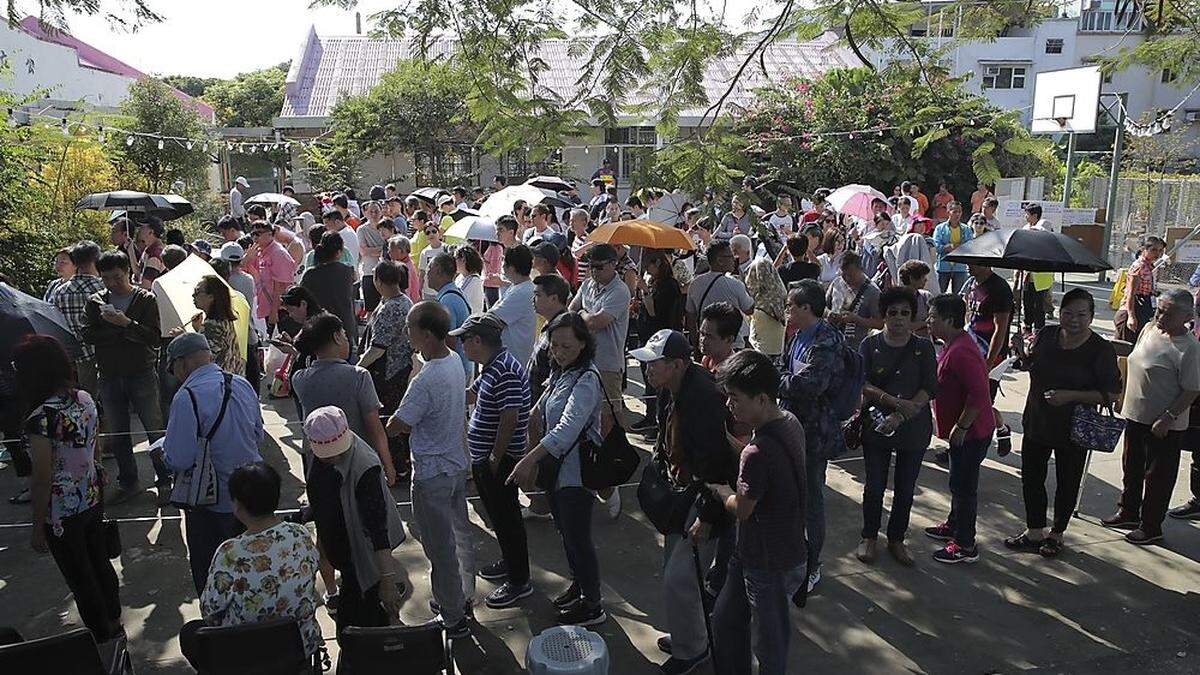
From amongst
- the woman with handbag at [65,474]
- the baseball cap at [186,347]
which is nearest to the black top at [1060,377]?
the baseball cap at [186,347]

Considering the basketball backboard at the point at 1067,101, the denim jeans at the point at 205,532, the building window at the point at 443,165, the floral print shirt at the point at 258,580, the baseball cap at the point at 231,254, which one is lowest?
the denim jeans at the point at 205,532

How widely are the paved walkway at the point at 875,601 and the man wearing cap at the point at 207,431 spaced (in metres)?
0.77

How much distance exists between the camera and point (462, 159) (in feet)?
89.8

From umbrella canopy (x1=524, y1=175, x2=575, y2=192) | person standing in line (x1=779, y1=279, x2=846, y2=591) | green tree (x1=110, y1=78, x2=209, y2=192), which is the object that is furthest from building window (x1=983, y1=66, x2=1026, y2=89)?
person standing in line (x1=779, y1=279, x2=846, y2=591)

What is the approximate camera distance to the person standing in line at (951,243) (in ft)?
33.1

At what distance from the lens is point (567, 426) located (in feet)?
13.1

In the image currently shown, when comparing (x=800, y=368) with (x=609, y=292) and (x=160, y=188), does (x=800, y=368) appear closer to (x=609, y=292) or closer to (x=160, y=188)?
(x=609, y=292)

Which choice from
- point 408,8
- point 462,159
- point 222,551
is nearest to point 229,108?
point 462,159

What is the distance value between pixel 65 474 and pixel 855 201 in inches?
397

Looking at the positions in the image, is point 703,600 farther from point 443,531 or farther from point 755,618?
point 443,531

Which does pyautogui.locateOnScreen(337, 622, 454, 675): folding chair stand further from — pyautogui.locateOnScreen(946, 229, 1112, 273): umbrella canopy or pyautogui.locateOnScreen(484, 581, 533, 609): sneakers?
pyautogui.locateOnScreen(946, 229, 1112, 273): umbrella canopy

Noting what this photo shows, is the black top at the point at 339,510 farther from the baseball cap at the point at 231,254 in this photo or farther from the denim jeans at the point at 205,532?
the baseball cap at the point at 231,254

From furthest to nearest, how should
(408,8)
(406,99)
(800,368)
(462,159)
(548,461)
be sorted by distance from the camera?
1. (462,159)
2. (406,99)
3. (408,8)
4. (800,368)
5. (548,461)

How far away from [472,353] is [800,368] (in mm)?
1819
